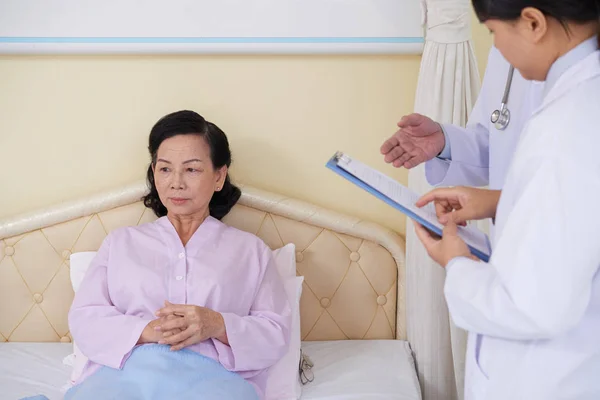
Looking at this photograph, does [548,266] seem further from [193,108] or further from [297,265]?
[193,108]

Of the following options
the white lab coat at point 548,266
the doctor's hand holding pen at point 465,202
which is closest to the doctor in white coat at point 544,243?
the white lab coat at point 548,266

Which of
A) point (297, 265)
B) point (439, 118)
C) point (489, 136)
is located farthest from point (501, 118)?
point (297, 265)

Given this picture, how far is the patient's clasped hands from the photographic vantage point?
1981 mm

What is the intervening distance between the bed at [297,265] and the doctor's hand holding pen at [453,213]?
3.41 feet

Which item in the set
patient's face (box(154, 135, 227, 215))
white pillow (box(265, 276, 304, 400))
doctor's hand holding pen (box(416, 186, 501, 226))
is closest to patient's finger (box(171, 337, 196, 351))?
white pillow (box(265, 276, 304, 400))

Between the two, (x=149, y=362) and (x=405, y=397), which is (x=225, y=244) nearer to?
(x=149, y=362)

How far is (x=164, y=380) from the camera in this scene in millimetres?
1938

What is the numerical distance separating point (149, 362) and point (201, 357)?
0.15 metres

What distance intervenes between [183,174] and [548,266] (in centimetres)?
136

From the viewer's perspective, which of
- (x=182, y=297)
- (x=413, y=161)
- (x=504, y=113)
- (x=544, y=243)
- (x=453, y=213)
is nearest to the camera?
(x=544, y=243)

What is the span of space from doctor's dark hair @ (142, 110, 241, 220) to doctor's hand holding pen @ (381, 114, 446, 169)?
69cm

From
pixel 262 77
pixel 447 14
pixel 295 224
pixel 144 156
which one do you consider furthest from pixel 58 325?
pixel 447 14

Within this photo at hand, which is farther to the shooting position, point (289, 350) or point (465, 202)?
point (289, 350)

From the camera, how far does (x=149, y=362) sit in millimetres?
1987
